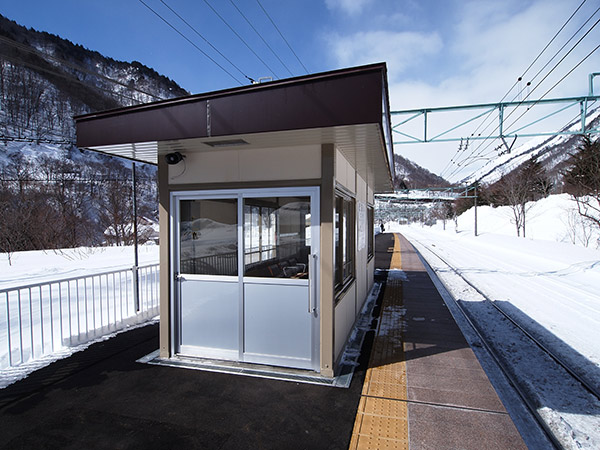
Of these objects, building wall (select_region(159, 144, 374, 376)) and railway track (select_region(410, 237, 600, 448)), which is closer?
railway track (select_region(410, 237, 600, 448))

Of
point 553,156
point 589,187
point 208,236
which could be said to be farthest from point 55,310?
point 553,156

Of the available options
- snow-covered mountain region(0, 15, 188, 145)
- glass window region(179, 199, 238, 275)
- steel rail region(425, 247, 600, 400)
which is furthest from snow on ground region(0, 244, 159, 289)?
snow-covered mountain region(0, 15, 188, 145)

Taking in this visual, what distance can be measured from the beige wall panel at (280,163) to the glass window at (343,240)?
60 centimetres

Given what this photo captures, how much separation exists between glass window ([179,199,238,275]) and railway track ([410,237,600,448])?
11.2ft

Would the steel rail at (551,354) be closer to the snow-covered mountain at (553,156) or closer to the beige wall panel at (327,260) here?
the beige wall panel at (327,260)

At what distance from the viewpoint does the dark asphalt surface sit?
2.68m

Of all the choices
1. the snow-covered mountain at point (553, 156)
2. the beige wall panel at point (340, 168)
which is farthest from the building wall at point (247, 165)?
the snow-covered mountain at point (553, 156)

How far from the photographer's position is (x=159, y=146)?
3850 mm

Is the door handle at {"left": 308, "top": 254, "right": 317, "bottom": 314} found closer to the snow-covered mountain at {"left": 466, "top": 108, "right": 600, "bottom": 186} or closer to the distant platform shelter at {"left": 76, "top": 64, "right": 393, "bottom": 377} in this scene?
the distant platform shelter at {"left": 76, "top": 64, "right": 393, "bottom": 377}

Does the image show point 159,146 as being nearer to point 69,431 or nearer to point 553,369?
point 69,431

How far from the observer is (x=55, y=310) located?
5.99 metres

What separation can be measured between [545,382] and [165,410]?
13.0 feet

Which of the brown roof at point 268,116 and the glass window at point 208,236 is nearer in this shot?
the brown roof at point 268,116

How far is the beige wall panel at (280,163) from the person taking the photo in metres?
3.76
